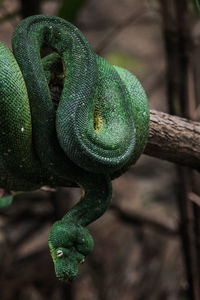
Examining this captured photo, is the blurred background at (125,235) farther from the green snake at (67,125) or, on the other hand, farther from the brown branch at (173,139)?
the green snake at (67,125)

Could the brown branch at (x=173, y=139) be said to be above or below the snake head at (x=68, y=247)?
above

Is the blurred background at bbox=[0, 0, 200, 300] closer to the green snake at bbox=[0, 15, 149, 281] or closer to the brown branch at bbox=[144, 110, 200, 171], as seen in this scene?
the brown branch at bbox=[144, 110, 200, 171]

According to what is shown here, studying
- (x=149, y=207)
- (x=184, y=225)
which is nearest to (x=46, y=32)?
(x=184, y=225)

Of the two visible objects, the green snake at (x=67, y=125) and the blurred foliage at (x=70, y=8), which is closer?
the green snake at (x=67, y=125)

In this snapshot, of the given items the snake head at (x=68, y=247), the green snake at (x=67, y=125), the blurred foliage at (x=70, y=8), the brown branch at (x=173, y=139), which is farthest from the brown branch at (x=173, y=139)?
the blurred foliage at (x=70, y=8)

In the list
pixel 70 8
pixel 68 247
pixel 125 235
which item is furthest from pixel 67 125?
pixel 125 235

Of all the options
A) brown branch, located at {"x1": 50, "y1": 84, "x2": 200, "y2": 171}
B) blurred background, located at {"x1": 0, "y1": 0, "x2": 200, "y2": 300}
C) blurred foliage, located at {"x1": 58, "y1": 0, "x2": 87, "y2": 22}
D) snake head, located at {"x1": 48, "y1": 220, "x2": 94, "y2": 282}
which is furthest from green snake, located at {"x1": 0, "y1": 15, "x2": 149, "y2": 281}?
blurred background, located at {"x1": 0, "y1": 0, "x2": 200, "y2": 300}

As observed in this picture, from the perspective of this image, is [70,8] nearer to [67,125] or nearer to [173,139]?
[173,139]
